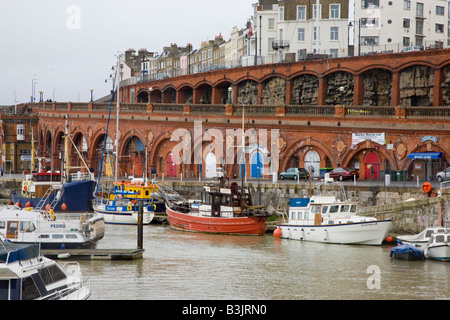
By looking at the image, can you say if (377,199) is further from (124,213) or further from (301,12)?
(301,12)

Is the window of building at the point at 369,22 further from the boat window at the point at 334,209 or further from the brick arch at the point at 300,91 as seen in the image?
A: the boat window at the point at 334,209

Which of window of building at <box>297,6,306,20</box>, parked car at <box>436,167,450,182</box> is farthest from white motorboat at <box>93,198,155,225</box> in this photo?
Result: window of building at <box>297,6,306,20</box>

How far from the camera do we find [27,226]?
37312 millimetres

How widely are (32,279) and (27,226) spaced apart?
54.6 feet

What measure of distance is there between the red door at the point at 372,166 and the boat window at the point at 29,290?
3714 cm

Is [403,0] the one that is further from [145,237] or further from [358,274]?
[358,274]

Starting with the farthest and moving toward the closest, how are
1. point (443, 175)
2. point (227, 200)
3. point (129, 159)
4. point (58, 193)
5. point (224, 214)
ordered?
point (129, 159)
point (58, 193)
point (443, 175)
point (227, 200)
point (224, 214)

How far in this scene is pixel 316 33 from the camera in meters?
71.9

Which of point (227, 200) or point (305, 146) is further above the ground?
point (305, 146)

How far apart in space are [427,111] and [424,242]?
18.0m

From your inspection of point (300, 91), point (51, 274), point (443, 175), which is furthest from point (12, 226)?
point (300, 91)

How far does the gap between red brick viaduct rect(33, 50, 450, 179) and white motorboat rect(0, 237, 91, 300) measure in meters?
32.2

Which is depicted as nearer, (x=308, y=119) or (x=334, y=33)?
(x=308, y=119)
